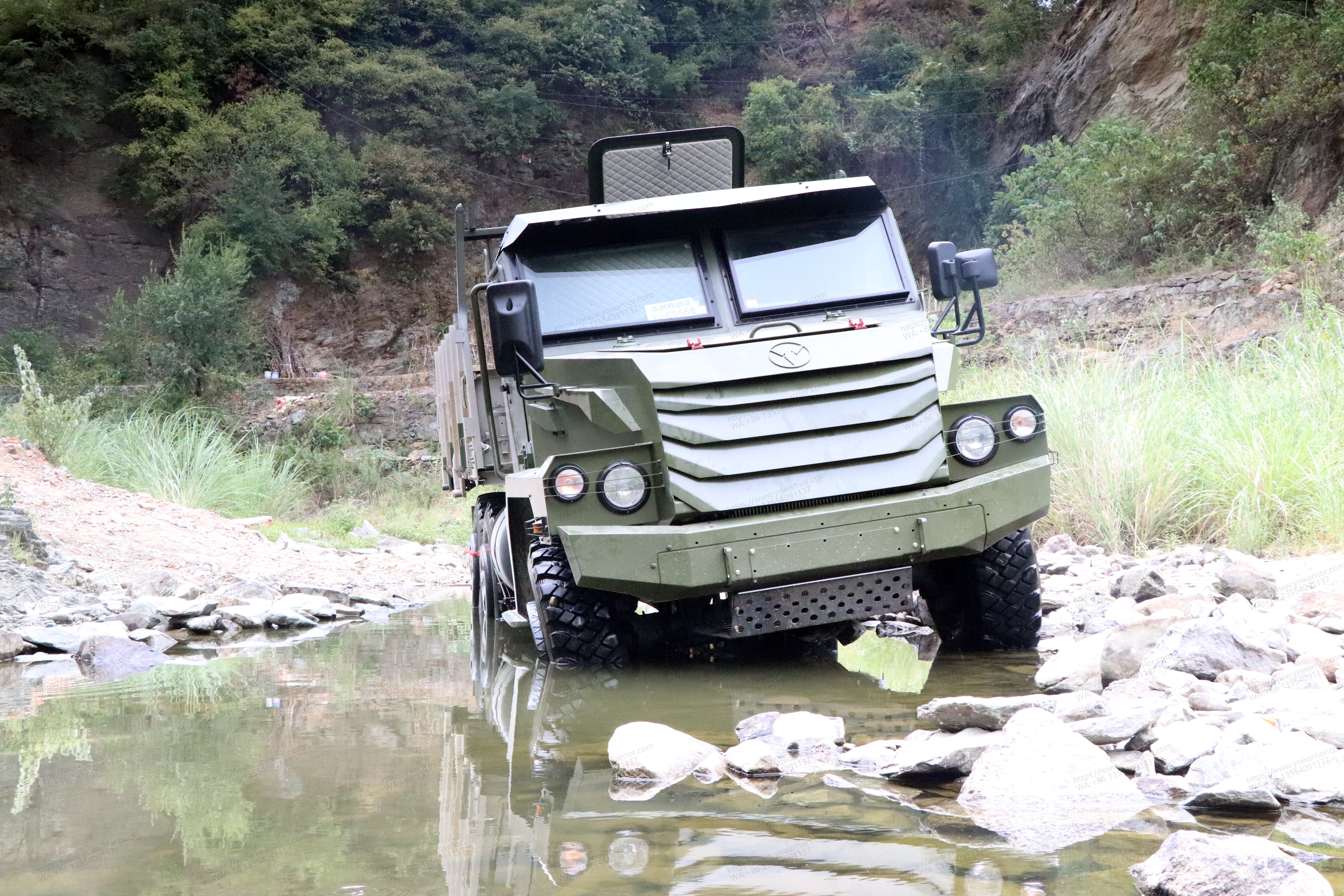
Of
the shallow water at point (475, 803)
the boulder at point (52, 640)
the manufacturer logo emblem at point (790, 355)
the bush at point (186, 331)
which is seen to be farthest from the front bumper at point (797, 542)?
the bush at point (186, 331)

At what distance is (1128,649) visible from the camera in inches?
171

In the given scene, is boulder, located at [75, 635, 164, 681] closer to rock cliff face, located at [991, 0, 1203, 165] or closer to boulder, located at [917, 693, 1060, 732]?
boulder, located at [917, 693, 1060, 732]

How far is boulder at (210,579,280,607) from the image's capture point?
318 inches

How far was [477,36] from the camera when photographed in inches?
1725

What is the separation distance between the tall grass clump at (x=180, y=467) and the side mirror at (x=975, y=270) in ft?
36.9

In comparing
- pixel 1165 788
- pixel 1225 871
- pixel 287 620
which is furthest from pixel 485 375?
pixel 1225 871

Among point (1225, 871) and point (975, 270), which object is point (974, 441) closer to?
point (975, 270)

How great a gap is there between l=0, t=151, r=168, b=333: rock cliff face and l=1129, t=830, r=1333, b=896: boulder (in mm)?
42462

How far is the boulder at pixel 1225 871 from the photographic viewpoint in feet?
6.98

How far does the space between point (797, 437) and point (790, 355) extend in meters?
0.38

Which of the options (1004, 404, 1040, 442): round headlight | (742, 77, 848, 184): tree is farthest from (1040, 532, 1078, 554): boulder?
(742, 77, 848, 184): tree

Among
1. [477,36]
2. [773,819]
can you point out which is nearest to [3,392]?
[477,36]

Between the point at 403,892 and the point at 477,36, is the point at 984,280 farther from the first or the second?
the point at 477,36

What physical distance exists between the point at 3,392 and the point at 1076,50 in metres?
31.7
